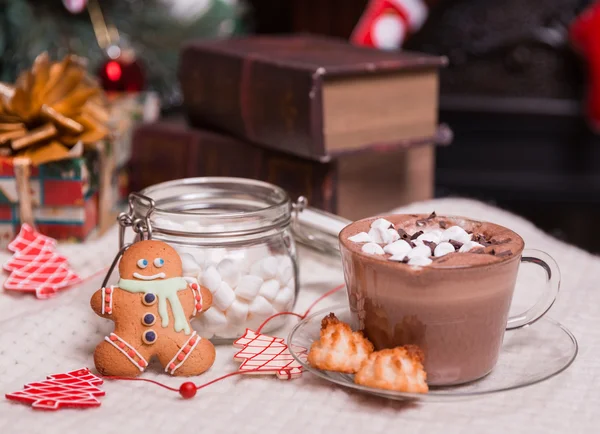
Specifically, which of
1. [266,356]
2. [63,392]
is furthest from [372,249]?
[63,392]

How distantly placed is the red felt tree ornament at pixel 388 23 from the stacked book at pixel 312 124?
249 millimetres

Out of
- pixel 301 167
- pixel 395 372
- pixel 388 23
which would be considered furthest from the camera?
pixel 388 23

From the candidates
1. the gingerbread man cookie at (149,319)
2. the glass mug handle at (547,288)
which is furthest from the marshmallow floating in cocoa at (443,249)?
the gingerbread man cookie at (149,319)

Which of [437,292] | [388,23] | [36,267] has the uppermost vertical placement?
[388,23]

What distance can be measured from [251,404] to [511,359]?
9.7 inches

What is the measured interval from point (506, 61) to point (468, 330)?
4.48 feet

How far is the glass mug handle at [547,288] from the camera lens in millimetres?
747

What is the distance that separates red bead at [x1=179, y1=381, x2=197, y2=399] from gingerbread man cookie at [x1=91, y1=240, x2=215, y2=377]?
4 cm

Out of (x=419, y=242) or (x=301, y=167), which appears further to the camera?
Answer: (x=301, y=167)

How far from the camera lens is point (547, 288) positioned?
2.49ft

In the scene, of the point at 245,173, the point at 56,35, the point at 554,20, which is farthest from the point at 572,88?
the point at 56,35

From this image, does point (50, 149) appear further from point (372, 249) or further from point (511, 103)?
point (511, 103)

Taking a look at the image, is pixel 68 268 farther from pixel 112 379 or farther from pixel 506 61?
pixel 506 61

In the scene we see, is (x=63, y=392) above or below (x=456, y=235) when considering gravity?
below
